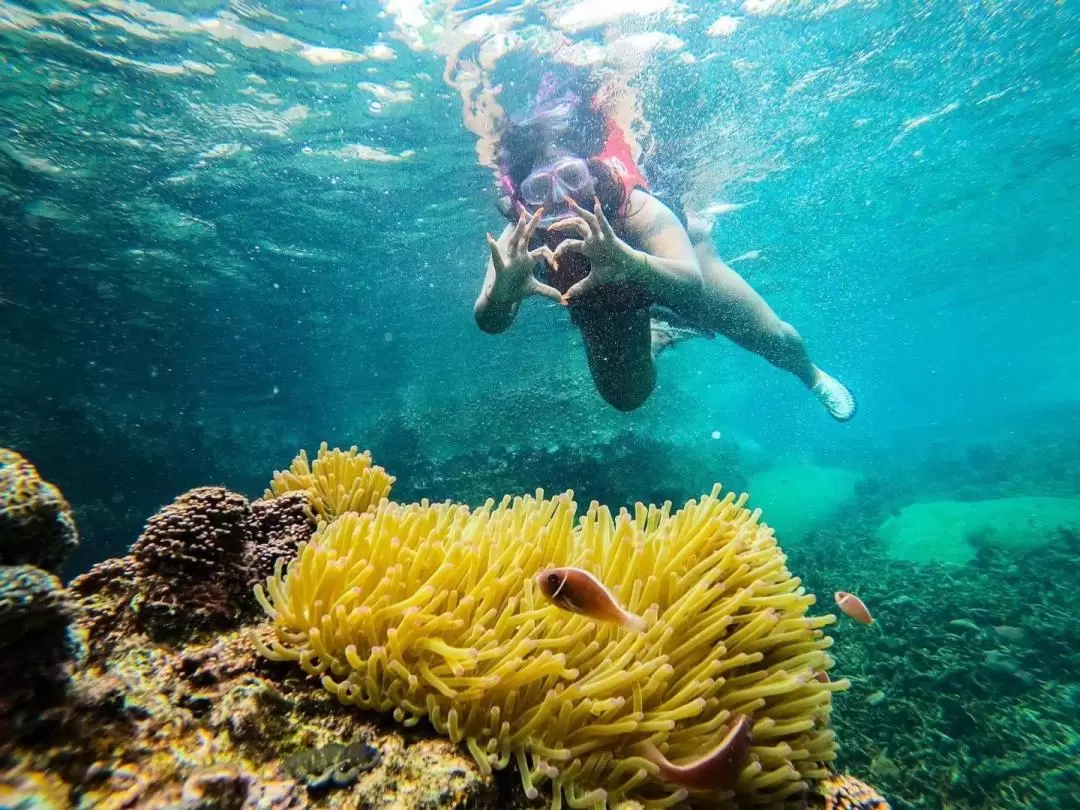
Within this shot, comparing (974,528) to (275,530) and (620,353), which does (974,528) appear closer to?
(620,353)

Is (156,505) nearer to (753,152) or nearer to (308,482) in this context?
(308,482)

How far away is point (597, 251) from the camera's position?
3543 mm

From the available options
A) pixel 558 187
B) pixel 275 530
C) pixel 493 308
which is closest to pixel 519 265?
pixel 493 308

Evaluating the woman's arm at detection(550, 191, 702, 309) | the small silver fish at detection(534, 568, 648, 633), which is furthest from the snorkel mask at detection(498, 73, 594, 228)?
the small silver fish at detection(534, 568, 648, 633)

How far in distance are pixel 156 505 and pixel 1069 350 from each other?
347 feet

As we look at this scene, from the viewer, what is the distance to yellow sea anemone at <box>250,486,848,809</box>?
1.54 metres

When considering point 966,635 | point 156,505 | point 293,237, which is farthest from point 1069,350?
point 156,505

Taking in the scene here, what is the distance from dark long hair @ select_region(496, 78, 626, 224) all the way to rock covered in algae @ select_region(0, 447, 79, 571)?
213 inches

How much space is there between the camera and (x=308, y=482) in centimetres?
308

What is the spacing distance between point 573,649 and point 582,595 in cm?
35

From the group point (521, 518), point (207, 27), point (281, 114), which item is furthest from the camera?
point (281, 114)

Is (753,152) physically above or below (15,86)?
above

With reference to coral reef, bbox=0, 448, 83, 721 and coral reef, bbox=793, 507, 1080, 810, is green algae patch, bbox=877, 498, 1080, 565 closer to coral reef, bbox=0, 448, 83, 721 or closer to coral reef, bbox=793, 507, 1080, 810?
coral reef, bbox=793, 507, 1080, 810

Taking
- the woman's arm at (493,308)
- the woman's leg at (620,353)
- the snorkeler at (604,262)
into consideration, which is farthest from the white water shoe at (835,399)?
the woman's arm at (493,308)
